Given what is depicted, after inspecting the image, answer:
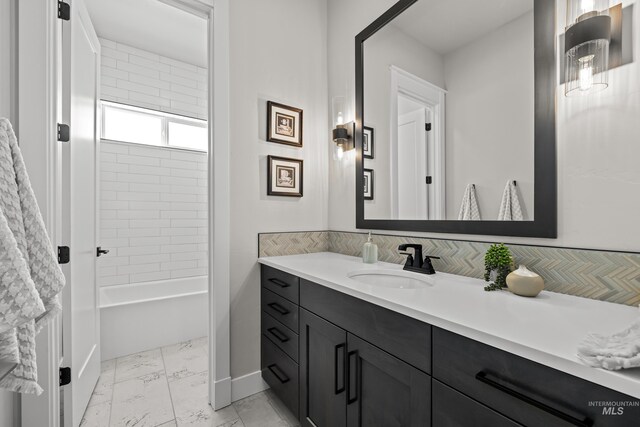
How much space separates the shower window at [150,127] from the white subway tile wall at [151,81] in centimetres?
7

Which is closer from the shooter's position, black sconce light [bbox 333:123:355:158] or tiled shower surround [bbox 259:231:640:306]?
tiled shower surround [bbox 259:231:640:306]

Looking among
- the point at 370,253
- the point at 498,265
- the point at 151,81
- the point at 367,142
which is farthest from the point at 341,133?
the point at 151,81

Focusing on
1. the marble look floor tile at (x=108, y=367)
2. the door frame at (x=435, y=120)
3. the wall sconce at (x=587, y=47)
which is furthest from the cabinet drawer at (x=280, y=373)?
the wall sconce at (x=587, y=47)

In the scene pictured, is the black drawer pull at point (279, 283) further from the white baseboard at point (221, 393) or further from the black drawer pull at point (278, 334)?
the white baseboard at point (221, 393)

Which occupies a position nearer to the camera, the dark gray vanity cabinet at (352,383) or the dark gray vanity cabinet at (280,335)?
the dark gray vanity cabinet at (352,383)

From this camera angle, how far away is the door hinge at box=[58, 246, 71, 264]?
4.41 feet

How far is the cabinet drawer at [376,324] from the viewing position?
868mm

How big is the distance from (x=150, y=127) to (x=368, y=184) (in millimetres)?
2531

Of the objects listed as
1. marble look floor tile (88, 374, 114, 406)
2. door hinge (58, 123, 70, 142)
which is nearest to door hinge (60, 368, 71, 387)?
marble look floor tile (88, 374, 114, 406)

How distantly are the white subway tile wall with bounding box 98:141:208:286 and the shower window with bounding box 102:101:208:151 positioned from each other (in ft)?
0.29

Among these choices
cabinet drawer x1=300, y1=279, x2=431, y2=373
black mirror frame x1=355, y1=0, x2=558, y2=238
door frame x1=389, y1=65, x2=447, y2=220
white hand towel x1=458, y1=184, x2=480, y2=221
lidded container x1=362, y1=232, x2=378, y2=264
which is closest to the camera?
cabinet drawer x1=300, y1=279, x2=431, y2=373

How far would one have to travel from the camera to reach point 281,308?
164 cm

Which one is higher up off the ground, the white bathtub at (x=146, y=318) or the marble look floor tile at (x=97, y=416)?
the white bathtub at (x=146, y=318)

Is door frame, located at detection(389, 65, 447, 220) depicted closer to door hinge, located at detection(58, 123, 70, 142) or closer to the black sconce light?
the black sconce light
